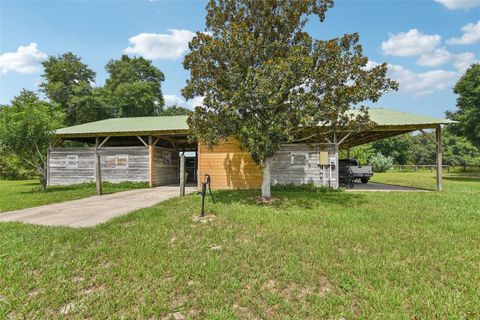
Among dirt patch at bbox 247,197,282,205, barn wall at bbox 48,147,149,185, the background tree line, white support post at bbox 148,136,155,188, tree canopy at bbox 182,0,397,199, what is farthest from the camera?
the background tree line

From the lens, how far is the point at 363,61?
24.9ft

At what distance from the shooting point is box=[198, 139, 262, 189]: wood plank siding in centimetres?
Result: 1354

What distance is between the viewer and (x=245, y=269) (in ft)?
12.7

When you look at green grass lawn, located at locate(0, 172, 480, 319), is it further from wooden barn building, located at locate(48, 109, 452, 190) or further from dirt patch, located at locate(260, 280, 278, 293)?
wooden barn building, located at locate(48, 109, 452, 190)

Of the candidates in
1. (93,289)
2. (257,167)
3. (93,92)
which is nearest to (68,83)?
(93,92)

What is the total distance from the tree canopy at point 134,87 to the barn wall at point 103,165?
751 inches

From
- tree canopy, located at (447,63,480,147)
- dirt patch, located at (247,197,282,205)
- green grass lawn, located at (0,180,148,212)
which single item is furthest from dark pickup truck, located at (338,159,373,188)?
tree canopy, located at (447,63,480,147)

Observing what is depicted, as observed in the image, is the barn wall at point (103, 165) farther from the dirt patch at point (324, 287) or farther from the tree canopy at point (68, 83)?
the tree canopy at point (68, 83)

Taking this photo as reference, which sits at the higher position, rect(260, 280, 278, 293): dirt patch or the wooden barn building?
the wooden barn building

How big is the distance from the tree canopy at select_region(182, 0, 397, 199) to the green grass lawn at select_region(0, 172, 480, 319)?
9.53ft

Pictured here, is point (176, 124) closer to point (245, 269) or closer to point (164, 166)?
point (164, 166)

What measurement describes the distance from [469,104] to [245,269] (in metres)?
29.2

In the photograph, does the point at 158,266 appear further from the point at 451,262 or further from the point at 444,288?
the point at 451,262

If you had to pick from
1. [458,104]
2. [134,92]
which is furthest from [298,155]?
[134,92]
